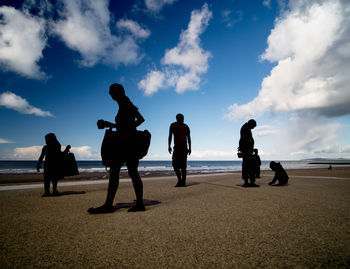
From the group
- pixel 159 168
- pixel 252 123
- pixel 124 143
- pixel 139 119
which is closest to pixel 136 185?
pixel 124 143

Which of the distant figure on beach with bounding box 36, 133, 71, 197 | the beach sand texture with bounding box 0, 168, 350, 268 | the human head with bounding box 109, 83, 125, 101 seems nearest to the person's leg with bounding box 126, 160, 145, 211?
the beach sand texture with bounding box 0, 168, 350, 268

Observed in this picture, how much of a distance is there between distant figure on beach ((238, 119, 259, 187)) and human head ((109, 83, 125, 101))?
3.62m

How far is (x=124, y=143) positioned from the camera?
2.59 m

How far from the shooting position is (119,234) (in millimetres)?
1691

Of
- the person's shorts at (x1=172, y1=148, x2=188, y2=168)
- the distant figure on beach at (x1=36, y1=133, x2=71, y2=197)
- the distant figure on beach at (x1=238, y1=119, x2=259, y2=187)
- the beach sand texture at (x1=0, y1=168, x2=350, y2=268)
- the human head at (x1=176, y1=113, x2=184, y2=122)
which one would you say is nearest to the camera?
the beach sand texture at (x1=0, y1=168, x2=350, y2=268)

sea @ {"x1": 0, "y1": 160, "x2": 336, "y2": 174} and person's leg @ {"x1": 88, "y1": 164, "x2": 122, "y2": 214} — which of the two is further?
sea @ {"x1": 0, "y1": 160, "x2": 336, "y2": 174}

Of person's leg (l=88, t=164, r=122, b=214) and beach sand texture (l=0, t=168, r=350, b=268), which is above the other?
person's leg (l=88, t=164, r=122, b=214)

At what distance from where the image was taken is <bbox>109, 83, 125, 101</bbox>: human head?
2703 mm

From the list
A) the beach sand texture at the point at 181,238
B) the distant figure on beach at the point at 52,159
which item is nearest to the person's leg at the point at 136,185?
the beach sand texture at the point at 181,238

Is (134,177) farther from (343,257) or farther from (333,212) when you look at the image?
(333,212)

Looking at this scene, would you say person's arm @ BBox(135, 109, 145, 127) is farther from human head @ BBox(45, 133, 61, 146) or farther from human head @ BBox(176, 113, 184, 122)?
human head @ BBox(45, 133, 61, 146)

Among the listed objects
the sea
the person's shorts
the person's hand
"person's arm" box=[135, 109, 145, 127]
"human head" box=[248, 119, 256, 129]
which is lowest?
the sea

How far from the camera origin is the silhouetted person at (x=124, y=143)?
100 inches

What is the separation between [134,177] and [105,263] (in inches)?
57.3
